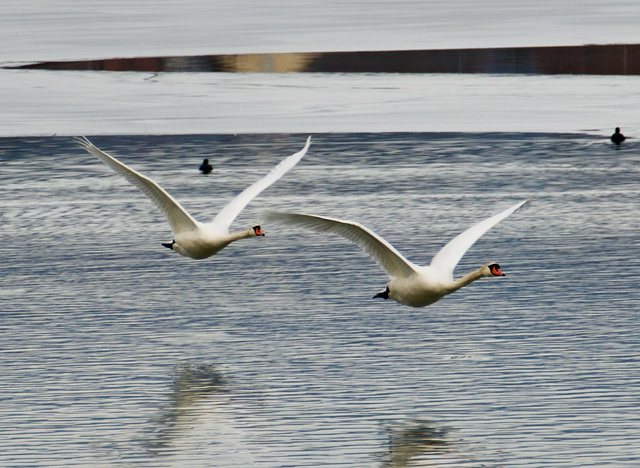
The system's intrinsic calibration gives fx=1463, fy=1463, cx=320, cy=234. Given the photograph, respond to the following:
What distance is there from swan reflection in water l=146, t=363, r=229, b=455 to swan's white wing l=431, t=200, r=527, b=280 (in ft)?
7.18

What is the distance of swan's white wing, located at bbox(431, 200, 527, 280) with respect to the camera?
1284cm

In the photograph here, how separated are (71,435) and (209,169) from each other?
1251 centimetres

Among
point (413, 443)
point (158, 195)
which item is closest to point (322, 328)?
point (158, 195)

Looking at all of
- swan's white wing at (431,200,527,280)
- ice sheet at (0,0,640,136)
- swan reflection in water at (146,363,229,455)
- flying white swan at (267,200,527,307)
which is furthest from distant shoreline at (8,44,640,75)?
swan reflection in water at (146,363,229,455)

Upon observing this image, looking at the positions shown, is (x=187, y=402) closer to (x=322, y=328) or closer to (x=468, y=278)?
(x=322, y=328)

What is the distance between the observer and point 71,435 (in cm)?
1055

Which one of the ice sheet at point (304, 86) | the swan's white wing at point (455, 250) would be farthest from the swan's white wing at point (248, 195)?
the ice sheet at point (304, 86)

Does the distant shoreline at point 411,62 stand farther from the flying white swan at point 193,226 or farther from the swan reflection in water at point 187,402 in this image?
the swan reflection in water at point 187,402

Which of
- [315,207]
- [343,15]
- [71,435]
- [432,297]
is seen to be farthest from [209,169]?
[343,15]

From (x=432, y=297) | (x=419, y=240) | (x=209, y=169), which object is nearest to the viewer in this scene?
(x=432, y=297)

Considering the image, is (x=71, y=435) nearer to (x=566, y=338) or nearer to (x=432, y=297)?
(x=432, y=297)

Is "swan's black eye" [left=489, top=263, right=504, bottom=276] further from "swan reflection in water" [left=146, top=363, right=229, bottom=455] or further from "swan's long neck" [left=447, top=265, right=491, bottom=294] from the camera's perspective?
"swan reflection in water" [left=146, top=363, right=229, bottom=455]

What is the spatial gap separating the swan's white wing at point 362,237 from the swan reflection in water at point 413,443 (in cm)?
174

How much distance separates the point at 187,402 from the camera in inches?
450
